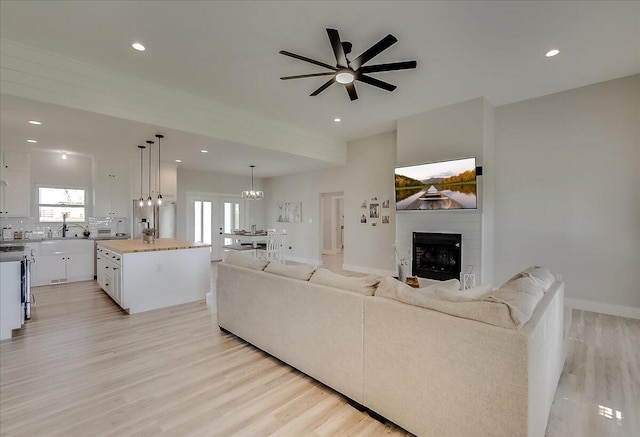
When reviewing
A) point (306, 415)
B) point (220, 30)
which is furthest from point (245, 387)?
point (220, 30)

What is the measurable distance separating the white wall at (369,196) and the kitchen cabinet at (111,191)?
535cm

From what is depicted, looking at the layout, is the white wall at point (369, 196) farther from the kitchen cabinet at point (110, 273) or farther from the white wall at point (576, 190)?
the kitchen cabinet at point (110, 273)

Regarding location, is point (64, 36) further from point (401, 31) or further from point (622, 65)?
point (622, 65)

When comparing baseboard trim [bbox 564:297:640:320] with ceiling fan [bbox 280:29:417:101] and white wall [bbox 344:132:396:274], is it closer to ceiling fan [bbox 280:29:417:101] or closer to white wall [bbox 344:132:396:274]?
white wall [bbox 344:132:396:274]

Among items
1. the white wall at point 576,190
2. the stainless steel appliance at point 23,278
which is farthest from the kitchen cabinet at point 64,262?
the white wall at point 576,190

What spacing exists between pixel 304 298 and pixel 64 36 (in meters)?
3.80

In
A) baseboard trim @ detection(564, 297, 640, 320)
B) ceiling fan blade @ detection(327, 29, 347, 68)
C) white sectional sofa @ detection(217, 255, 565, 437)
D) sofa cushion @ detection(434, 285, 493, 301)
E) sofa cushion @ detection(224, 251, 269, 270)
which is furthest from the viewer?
baseboard trim @ detection(564, 297, 640, 320)

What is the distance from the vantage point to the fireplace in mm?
4996

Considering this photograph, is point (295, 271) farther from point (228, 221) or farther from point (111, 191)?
point (228, 221)

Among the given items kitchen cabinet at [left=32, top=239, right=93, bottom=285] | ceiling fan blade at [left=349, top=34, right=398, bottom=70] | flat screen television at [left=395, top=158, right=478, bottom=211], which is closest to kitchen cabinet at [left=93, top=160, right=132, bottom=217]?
kitchen cabinet at [left=32, top=239, right=93, bottom=285]

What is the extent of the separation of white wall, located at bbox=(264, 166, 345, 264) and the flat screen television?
2.62 meters

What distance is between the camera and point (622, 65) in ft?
12.5

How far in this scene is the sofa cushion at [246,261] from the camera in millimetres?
3064

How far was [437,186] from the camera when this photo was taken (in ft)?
16.4
